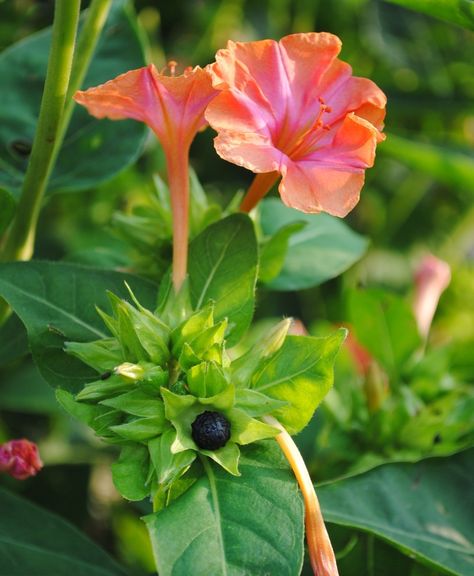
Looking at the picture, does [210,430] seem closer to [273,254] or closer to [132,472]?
[132,472]

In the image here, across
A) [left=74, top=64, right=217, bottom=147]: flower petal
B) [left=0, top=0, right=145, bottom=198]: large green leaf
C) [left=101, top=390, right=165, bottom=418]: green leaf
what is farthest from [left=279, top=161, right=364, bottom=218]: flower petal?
[left=0, top=0, right=145, bottom=198]: large green leaf

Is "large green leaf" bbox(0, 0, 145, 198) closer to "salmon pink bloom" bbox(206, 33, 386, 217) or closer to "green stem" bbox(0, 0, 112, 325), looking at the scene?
"green stem" bbox(0, 0, 112, 325)

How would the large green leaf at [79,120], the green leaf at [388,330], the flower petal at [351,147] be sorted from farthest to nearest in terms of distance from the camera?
the green leaf at [388,330] → the large green leaf at [79,120] → the flower petal at [351,147]

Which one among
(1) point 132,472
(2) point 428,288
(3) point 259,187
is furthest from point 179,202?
(2) point 428,288

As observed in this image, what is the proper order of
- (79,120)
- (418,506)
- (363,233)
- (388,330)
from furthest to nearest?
1. (363,233)
2. (388,330)
3. (79,120)
4. (418,506)

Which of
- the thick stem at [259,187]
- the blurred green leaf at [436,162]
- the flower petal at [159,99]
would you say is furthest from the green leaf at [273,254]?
the blurred green leaf at [436,162]

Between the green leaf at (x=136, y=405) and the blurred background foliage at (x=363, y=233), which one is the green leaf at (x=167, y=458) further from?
the blurred background foliage at (x=363, y=233)
